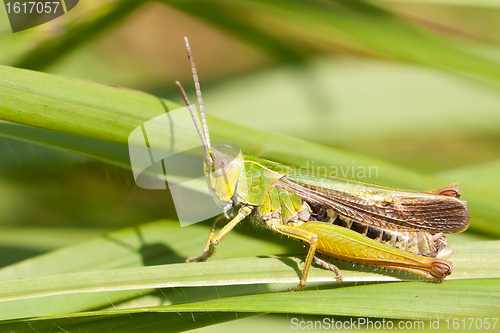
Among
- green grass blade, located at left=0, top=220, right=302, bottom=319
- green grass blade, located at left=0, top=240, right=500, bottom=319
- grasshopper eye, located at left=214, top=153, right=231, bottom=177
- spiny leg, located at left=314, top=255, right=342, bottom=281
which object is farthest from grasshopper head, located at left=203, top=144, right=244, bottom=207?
spiny leg, located at left=314, top=255, right=342, bottom=281

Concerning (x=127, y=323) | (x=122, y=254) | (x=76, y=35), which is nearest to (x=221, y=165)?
(x=122, y=254)

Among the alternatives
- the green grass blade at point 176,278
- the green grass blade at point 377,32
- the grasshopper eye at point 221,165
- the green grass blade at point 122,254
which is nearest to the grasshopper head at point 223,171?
the grasshopper eye at point 221,165

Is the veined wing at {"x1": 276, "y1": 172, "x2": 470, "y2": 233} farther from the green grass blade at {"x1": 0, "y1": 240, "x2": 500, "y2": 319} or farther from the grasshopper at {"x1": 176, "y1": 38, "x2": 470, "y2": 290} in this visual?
the green grass blade at {"x1": 0, "y1": 240, "x2": 500, "y2": 319}

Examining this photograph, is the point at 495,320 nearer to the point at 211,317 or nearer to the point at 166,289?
the point at 211,317

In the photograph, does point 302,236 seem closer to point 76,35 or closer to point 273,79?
point 273,79

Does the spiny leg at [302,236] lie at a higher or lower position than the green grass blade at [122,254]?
higher

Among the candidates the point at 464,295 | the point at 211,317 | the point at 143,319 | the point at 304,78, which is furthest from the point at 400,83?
the point at 143,319

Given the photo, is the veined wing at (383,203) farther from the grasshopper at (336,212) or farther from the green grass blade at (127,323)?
the green grass blade at (127,323)
